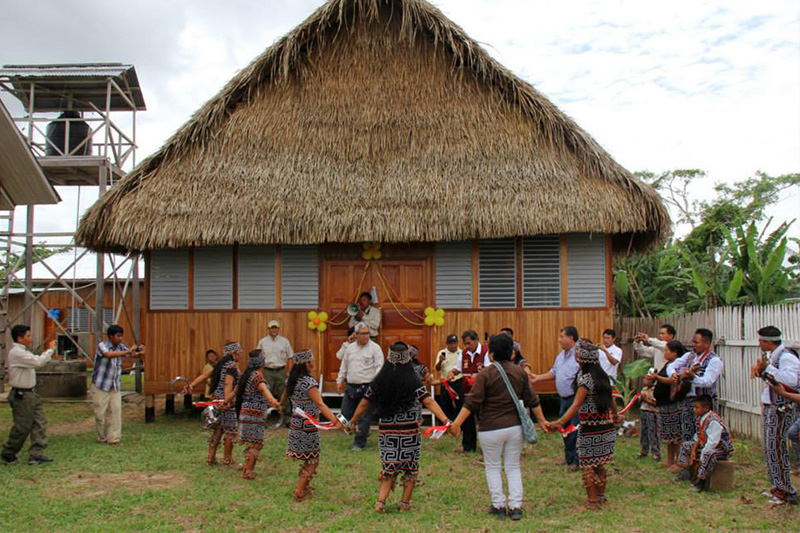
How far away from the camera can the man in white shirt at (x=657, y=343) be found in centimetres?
866

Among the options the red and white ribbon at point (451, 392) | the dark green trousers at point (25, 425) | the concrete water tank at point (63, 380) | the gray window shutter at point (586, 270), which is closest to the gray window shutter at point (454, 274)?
the gray window shutter at point (586, 270)

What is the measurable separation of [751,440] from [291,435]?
6094 millimetres

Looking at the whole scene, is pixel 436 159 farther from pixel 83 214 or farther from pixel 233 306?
pixel 83 214

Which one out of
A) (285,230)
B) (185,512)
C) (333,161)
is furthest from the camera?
(333,161)

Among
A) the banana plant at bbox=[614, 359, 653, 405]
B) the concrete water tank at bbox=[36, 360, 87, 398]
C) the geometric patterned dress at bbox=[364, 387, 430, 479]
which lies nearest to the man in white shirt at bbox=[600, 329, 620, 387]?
the banana plant at bbox=[614, 359, 653, 405]

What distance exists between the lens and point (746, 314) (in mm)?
9492

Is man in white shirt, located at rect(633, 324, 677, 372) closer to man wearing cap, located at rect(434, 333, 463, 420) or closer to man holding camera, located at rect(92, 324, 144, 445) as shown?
man wearing cap, located at rect(434, 333, 463, 420)

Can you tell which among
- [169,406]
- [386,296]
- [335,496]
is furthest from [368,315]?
[335,496]

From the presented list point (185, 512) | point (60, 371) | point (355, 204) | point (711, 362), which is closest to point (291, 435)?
point (185, 512)

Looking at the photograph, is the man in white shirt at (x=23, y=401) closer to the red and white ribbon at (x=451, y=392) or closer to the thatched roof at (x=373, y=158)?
the thatched roof at (x=373, y=158)

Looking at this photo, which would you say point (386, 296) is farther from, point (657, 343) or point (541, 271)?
point (657, 343)

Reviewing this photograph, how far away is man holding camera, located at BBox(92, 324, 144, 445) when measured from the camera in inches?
400

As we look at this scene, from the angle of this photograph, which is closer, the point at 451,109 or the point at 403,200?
the point at 403,200

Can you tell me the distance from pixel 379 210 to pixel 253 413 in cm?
452
